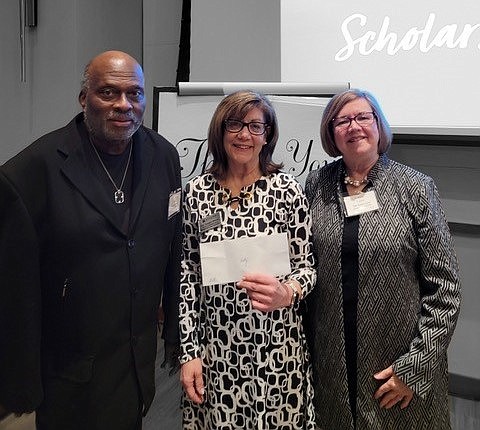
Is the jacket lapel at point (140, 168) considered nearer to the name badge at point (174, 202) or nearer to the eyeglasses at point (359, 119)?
the name badge at point (174, 202)

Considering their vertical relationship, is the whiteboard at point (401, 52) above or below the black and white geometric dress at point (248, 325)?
above

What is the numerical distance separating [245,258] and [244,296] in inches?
4.9

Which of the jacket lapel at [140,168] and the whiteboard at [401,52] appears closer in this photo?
the jacket lapel at [140,168]

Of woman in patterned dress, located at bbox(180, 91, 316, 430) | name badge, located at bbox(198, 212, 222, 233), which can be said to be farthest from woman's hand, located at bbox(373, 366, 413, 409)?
name badge, located at bbox(198, 212, 222, 233)

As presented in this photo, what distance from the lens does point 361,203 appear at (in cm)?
135

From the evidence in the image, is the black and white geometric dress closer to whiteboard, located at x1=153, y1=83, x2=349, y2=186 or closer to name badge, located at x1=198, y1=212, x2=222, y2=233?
name badge, located at x1=198, y1=212, x2=222, y2=233

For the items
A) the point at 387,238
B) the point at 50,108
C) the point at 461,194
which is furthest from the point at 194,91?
the point at 50,108

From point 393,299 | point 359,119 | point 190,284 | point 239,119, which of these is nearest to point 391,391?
point 393,299

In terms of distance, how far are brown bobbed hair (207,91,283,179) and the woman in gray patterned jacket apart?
6.9 inches

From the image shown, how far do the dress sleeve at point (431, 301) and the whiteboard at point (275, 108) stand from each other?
2.30ft

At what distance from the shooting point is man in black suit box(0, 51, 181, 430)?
3.88ft

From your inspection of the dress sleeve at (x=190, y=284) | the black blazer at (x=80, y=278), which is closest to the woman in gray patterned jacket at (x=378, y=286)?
the dress sleeve at (x=190, y=284)

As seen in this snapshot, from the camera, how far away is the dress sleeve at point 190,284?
1.38 m

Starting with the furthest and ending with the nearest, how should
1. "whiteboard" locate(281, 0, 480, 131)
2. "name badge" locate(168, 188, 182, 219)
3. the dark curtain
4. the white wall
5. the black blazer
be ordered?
the dark curtain, the white wall, "whiteboard" locate(281, 0, 480, 131), "name badge" locate(168, 188, 182, 219), the black blazer
